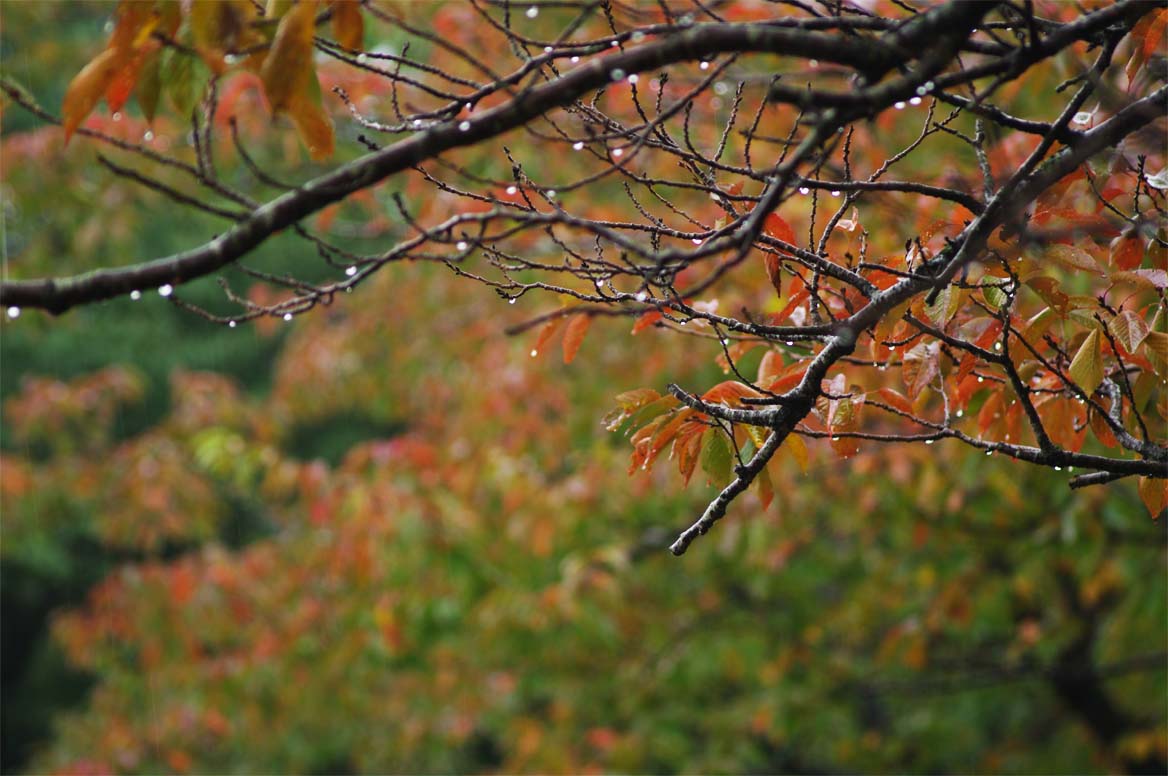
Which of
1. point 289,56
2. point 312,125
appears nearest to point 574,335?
point 312,125

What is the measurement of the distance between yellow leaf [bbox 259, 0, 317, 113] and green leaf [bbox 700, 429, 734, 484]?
81cm

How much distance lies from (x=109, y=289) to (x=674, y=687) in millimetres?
4200

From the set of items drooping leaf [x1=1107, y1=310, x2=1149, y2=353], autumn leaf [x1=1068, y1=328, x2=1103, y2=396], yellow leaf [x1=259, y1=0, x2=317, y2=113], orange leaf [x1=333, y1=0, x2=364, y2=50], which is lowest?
autumn leaf [x1=1068, y1=328, x2=1103, y2=396]

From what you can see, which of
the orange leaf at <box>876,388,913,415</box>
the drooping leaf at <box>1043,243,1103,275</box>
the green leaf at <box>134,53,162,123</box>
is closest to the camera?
the green leaf at <box>134,53,162,123</box>

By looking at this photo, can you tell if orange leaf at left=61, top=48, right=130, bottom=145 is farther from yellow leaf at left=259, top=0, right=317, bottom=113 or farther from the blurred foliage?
the blurred foliage

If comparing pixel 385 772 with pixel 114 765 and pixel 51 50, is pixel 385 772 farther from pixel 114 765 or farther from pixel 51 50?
pixel 51 50

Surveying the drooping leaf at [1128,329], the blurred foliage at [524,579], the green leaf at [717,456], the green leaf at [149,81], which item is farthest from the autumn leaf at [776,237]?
the blurred foliage at [524,579]

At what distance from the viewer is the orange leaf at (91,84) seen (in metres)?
1.13

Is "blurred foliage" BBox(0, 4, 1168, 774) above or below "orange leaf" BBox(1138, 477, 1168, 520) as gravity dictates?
above

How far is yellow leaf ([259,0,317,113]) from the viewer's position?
3.49ft

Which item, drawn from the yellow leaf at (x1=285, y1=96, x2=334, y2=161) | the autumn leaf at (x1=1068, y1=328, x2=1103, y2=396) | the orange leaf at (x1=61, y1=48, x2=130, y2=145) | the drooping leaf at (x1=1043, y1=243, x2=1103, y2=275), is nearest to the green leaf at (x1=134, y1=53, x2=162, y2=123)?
the orange leaf at (x1=61, y1=48, x2=130, y2=145)

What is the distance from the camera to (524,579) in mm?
5062

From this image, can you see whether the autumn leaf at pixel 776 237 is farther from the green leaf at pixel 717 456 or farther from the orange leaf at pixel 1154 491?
the orange leaf at pixel 1154 491

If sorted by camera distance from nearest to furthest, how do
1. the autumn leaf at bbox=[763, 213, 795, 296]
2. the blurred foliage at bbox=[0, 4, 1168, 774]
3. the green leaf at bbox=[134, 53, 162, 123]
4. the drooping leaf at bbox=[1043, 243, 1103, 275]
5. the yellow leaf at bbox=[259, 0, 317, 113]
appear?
1. the yellow leaf at bbox=[259, 0, 317, 113]
2. the green leaf at bbox=[134, 53, 162, 123]
3. the drooping leaf at bbox=[1043, 243, 1103, 275]
4. the autumn leaf at bbox=[763, 213, 795, 296]
5. the blurred foliage at bbox=[0, 4, 1168, 774]
